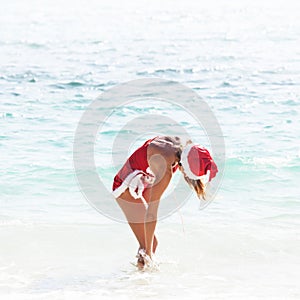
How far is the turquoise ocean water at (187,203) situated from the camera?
583 cm

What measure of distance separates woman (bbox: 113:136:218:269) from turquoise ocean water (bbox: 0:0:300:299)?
1.61ft

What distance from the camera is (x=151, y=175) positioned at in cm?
575

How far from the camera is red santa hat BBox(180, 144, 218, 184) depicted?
555 centimetres

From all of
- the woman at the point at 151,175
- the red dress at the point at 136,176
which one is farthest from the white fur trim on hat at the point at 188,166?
the red dress at the point at 136,176

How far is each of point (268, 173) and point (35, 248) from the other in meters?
3.73

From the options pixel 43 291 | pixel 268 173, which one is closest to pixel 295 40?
pixel 268 173

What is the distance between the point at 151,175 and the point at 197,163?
44 cm

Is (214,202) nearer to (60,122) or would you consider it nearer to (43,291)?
(43,291)

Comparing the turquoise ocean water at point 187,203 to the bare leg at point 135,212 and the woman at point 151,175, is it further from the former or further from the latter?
the woman at point 151,175

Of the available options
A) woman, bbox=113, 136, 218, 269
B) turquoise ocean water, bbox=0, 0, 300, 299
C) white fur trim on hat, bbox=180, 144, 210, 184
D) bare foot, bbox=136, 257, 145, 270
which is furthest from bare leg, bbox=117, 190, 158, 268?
white fur trim on hat, bbox=180, 144, 210, 184

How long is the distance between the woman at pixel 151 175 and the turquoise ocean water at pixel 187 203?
1.61ft

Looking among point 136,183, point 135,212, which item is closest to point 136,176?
point 136,183

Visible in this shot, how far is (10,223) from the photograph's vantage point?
7297mm

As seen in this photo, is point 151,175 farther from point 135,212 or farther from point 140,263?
point 140,263
